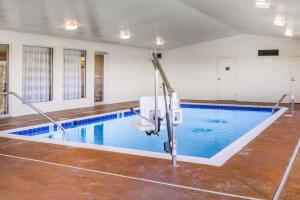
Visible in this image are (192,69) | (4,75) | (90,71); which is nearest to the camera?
(4,75)

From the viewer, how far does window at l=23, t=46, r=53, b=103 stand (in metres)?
9.05

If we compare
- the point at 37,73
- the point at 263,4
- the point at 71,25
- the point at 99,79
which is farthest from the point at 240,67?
the point at 37,73

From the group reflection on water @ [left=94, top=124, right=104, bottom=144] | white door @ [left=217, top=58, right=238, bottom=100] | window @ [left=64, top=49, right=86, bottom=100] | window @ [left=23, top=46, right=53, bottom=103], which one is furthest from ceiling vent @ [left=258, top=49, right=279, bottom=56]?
window @ [left=23, top=46, right=53, bottom=103]

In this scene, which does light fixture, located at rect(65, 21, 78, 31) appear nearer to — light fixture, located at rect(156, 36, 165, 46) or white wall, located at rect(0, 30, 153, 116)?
white wall, located at rect(0, 30, 153, 116)

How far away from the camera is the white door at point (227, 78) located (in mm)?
13789

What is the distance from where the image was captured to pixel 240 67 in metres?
13.7

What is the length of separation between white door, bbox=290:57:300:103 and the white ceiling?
347 cm

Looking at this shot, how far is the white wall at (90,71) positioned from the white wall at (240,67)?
1418 millimetres

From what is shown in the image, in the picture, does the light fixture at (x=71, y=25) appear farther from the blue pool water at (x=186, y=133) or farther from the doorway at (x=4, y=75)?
the blue pool water at (x=186, y=133)

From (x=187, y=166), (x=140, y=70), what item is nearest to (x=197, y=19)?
(x=140, y=70)

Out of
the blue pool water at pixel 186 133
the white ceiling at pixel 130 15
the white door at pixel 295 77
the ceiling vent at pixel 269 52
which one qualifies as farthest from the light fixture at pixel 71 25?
the white door at pixel 295 77

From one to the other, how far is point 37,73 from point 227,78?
784 centimetres

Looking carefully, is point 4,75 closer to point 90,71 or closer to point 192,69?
point 90,71

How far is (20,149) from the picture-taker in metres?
4.93
